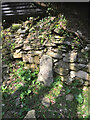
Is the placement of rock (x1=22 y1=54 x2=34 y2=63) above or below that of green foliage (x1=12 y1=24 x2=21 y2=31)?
below

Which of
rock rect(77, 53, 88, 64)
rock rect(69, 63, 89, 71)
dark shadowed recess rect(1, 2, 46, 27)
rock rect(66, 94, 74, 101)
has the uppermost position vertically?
dark shadowed recess rect(1, 2, 46, 27)

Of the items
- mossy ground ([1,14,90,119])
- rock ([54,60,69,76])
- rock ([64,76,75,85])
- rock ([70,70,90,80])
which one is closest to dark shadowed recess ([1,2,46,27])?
rock ([54,60,69,76])

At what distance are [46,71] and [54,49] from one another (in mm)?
1002

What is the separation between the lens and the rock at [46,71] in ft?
12.3

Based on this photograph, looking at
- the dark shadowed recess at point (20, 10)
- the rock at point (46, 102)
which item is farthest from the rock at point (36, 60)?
the dark shadowed recess at point (20, 10)

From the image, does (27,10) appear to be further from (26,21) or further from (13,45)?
(13,45)

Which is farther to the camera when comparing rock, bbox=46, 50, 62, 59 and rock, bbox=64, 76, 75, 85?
rock, bbox=46, 50, 62, 59

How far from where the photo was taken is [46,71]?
3.80m

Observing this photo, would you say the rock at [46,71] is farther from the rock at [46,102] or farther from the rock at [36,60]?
the rock at [46,102]

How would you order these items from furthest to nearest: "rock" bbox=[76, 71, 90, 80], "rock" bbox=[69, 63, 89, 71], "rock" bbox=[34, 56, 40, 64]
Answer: "rock" bbox=[34, 56, 40, 64] < "rock" bbox=[69, 63, 89, 71] < "rock" bbox=[76, 71, 90, 80]

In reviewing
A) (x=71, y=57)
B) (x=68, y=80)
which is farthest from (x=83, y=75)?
(x=71, y=57)

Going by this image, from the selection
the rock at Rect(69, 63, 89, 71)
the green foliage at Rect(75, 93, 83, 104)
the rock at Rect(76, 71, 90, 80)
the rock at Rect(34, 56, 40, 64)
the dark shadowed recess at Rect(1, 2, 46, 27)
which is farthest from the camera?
the dark shadowed recess at Rect(1, 2, 46, 27)

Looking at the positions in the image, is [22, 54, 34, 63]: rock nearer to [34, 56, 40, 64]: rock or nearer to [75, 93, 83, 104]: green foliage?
[34, 56, 40, 64]: rock

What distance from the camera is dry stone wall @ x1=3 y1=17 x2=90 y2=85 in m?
3.80
